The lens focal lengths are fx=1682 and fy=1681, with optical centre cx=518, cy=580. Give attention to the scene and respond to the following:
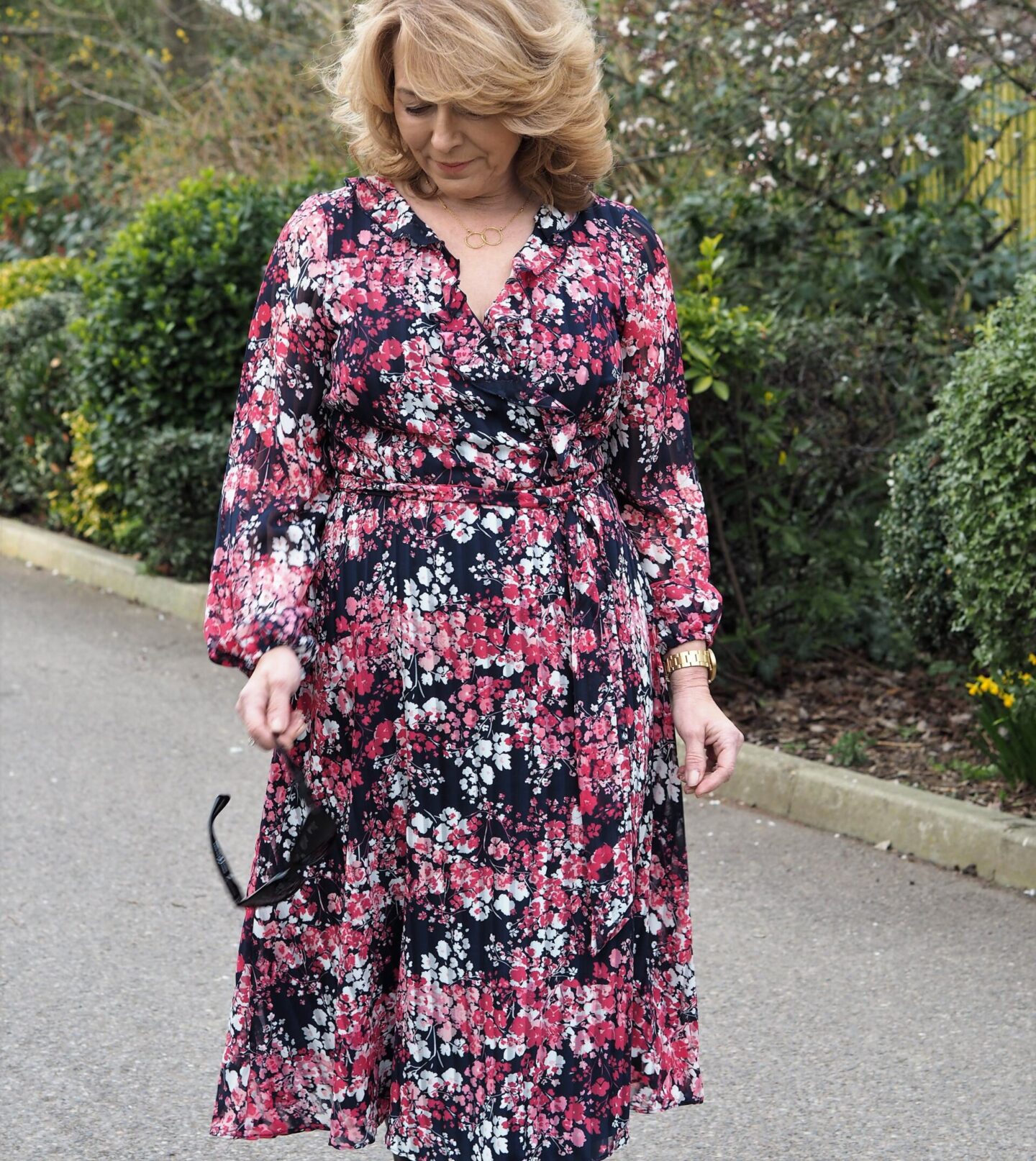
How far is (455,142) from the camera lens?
89.0 inches

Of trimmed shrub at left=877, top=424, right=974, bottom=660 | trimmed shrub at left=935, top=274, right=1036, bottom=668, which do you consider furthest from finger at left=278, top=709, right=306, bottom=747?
trimmed shrub at left=877, top=424, right=974, bottom=660

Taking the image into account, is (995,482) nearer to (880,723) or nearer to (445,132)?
(880,723)

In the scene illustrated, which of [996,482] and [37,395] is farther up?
[996,482]

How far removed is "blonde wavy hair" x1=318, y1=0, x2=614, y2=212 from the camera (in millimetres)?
2188

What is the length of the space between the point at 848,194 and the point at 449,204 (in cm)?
576

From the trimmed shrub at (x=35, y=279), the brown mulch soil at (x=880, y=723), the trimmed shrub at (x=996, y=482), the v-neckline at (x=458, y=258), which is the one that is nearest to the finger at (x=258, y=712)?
the v-neckline at (x=458, y=258)

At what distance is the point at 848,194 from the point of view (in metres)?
7.73

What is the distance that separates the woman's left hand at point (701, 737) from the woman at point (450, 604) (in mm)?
34

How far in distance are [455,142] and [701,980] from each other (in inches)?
98.0

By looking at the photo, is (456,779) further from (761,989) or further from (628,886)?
(761,989)

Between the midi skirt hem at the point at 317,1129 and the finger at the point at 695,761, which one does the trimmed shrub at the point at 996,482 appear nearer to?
the finger at the point at 695,761

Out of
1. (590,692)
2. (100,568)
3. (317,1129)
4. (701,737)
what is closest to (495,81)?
(590,692)

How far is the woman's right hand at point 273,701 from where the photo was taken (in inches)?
84.1

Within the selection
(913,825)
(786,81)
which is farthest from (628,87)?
(913,825)
